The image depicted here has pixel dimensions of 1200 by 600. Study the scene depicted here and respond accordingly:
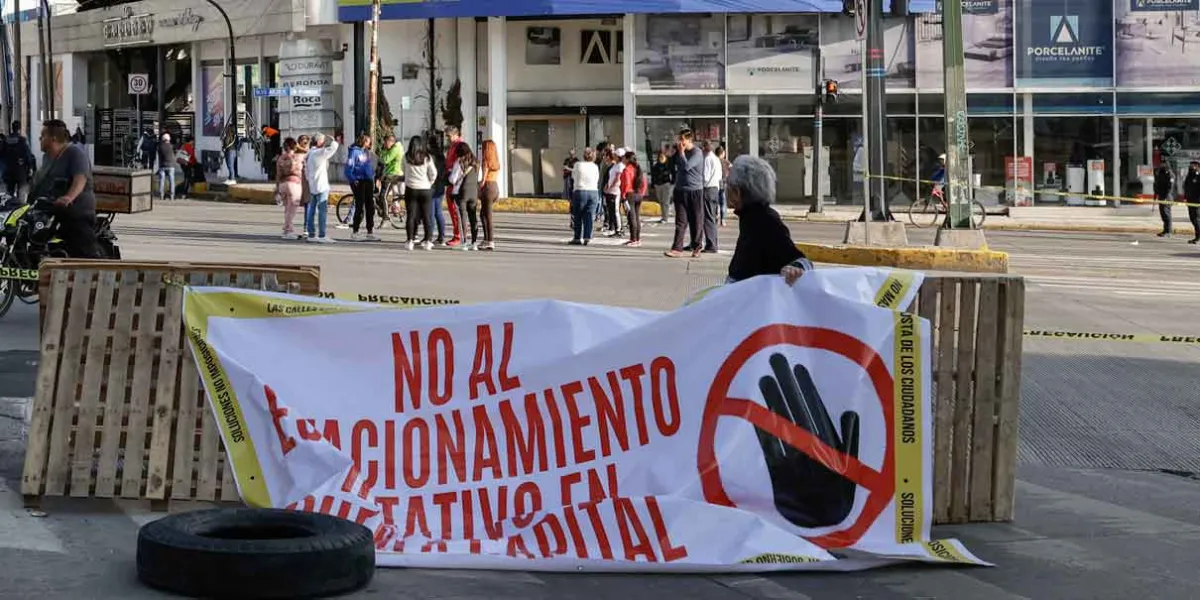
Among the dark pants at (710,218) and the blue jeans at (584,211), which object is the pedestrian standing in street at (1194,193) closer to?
the dark pants at (710,218)

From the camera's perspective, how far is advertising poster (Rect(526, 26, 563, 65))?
42.3 meters

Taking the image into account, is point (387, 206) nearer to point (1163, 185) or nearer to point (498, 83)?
point (498, 83)

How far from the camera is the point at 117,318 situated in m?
7.07

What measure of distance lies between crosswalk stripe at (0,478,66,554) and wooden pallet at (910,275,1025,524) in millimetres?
3863

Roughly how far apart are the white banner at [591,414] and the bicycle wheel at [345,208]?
68.5ft

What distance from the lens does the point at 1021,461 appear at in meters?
8.96

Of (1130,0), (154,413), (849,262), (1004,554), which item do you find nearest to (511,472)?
(154,413)

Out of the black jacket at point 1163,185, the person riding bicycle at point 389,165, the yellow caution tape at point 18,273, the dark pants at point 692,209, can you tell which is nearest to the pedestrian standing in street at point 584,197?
the dark pants at point 692,209

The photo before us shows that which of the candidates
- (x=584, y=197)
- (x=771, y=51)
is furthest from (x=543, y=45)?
(x=584, y=197)

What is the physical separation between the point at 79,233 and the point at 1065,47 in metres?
30.0

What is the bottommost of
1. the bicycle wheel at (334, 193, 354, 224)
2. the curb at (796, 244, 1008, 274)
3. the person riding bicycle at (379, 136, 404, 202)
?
the curb at (796, 244, 1008, 274)

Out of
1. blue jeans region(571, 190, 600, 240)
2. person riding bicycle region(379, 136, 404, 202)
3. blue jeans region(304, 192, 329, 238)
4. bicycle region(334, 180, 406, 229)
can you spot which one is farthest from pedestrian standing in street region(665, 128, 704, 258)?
bicycle region(334, 180, 406, 229)

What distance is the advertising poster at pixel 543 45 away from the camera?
139 ft

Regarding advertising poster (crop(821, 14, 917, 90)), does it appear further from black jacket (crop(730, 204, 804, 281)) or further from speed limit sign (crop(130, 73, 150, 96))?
black jacket (crop(730, 204, 804, 281))
